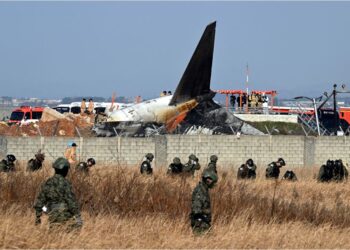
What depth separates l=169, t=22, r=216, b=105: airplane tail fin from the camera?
39469mm

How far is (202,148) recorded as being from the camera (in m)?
33.4

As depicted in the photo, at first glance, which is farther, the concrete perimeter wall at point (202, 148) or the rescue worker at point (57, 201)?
the concrete perimeter wall at point (202, 148)

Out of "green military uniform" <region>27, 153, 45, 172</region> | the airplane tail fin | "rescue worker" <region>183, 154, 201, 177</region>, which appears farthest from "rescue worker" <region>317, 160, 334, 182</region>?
the airplane tail fin

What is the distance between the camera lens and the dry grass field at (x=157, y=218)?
13.2 meters

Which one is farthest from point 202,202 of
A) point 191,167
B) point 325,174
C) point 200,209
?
point 325,174

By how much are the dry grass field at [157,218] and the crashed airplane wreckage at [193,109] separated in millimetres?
18955

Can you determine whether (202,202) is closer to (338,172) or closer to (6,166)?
(6,166)

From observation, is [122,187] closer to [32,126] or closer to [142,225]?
[142,225]

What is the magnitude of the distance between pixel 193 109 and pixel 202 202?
26.8m

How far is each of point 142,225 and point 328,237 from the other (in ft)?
11.7

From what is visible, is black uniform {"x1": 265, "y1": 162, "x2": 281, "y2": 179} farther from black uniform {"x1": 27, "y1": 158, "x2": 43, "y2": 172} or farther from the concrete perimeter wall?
black uniform {"x1": 27, "y1": 158, "x2": 43, "y2": 172}

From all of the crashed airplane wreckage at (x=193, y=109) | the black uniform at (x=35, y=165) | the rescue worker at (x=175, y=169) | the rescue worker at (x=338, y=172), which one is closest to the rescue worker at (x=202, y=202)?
the black uniform at (x=35, y=165)

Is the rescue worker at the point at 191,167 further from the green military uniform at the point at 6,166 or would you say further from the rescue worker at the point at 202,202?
the rescue worker at the point at 202,202

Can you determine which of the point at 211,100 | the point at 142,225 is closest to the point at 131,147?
the point at 211,100
